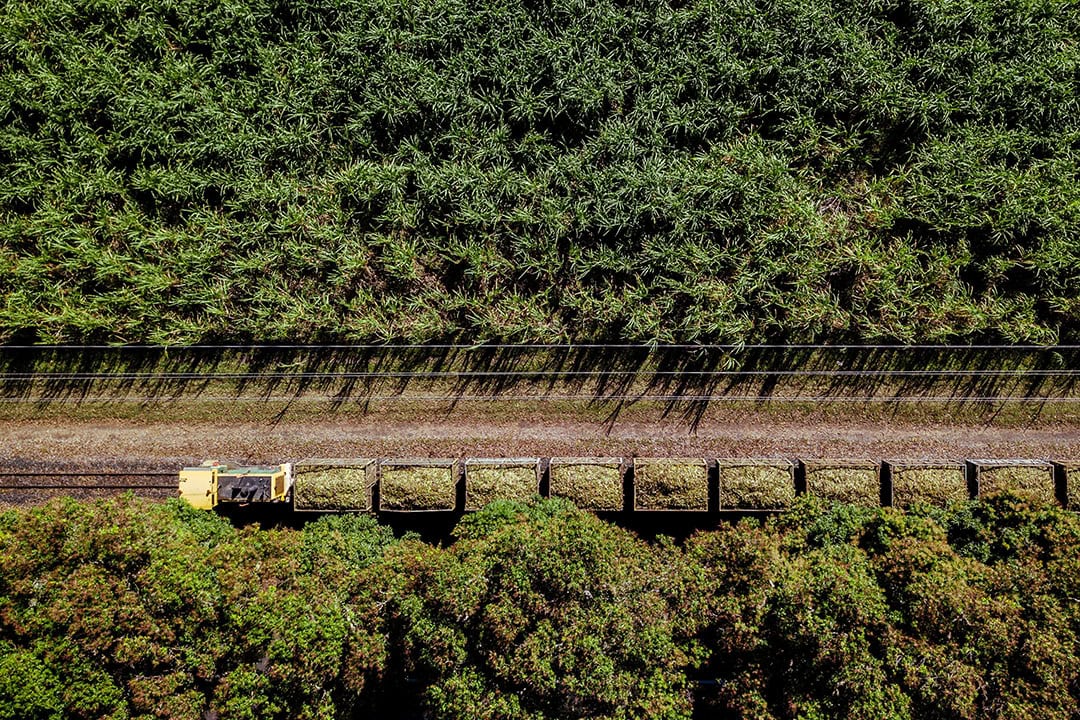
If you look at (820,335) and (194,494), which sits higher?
(820,335)

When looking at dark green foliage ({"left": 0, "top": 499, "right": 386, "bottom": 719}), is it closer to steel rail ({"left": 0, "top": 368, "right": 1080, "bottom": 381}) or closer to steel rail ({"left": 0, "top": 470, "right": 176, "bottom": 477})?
steel rail ({"left": 0, "top": 470, "right": 176, "bottom": 477})

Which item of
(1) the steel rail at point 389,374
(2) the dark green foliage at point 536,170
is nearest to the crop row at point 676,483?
(1) the steel rail at point 389,374

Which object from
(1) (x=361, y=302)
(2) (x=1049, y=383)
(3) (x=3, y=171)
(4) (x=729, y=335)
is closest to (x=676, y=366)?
(4) (x=729, y=335)

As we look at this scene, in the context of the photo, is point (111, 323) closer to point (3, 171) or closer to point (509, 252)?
point (3, 171)

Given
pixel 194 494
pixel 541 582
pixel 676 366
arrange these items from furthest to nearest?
pixel 676 366
pixel 194 494
pixel 541 582

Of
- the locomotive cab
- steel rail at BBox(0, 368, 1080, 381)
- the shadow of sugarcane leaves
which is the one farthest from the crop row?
steel rail at BBox(0, 368, 1080, 381)

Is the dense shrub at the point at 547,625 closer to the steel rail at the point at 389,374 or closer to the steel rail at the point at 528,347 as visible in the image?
the steel rail at the point at 389,374

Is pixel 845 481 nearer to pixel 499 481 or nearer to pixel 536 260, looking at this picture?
pixel 499 481
